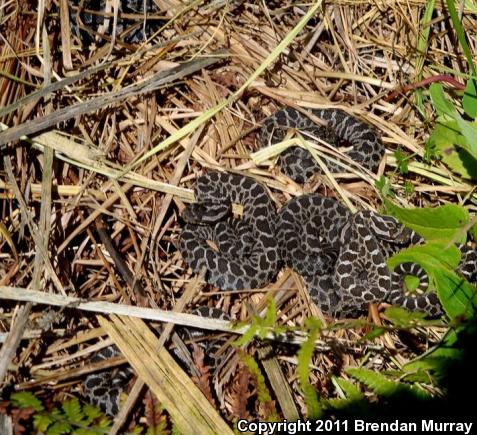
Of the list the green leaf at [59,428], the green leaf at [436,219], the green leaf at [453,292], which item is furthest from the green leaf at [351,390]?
the green leaf at [59,428]

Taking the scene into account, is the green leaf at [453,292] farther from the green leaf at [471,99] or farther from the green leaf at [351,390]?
the green leaf at [471,99]

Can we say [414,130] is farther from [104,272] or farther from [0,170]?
[0,170]

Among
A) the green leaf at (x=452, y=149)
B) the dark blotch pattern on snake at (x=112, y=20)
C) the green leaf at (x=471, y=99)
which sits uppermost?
the dark blotch pattern on snake at (x=112, y=20)

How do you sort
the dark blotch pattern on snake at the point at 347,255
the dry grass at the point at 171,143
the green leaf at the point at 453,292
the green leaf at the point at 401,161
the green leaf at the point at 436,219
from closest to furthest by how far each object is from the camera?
1. the green leaf at the point at 453,292
2. the green leaf at the point at 436,219
3. the dry grass at the point at 171,143
4. the dark blotch pattern on snake at the point at 347,255
5. the green leaf at the point at 401,161

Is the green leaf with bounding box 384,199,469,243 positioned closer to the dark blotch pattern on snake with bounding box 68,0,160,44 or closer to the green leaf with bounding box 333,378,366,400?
the green leaf with bounding box 333,378,366,400

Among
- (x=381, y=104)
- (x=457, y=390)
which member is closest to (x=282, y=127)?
→ (x=381, y=104)

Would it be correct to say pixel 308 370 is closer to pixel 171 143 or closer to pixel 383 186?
pixel 383 186

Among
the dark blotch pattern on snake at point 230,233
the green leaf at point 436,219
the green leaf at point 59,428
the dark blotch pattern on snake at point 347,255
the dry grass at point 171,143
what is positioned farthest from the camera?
the dark blotch pattern on snake at point 230,233

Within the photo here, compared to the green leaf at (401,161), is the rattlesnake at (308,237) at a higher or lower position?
lower

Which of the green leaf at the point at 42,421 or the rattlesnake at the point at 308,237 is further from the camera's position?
the rattlesnake at the point at 308,237
